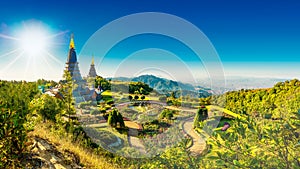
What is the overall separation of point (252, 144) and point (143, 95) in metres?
20.6

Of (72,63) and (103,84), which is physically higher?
(72,63)

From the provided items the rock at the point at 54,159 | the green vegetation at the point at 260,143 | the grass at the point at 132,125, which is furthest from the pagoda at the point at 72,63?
the green vegetation at the point at 260,143

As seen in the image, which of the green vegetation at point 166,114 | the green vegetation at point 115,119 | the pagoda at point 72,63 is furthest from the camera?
the pagoda at point 72,63

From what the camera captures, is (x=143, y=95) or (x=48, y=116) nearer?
(x=48, y=116)

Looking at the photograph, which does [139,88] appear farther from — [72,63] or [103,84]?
[103,84]

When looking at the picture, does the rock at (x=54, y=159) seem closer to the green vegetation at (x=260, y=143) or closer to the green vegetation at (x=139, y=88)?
the green vegetation at (x=260, y=143)

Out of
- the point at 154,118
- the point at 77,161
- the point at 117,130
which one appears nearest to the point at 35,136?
the point at 77,161

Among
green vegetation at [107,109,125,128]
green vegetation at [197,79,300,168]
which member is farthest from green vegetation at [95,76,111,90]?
green vegetation at [197,79,300,168]

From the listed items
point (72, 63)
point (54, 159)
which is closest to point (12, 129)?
point (54, 159)

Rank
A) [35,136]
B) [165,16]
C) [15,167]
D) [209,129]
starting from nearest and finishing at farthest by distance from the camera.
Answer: [209,129], [15,167], [35,136], [165,16]

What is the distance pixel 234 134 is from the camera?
68.2 inches

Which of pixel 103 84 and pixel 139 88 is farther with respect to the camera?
pixel 103 84

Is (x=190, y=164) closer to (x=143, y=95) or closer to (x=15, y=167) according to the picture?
(x=15, y=167)

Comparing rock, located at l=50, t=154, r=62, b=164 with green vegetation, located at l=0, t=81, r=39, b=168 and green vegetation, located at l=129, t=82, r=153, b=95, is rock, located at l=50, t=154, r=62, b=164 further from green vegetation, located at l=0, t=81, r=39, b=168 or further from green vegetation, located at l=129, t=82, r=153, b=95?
green vegetation, located at l=129, t=82, r=153, b=95
